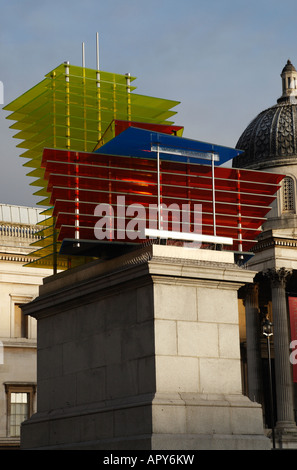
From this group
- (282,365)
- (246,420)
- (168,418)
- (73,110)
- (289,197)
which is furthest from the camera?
(289,197)

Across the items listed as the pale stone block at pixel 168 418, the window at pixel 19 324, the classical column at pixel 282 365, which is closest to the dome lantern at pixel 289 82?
the classical column at pixel 282 365

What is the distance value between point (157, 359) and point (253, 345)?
1651 inches

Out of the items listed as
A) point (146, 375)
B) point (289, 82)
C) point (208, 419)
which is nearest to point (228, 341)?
point (208, 419)

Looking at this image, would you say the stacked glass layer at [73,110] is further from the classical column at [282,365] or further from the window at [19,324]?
the window at [19,324]

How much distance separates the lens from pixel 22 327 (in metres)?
61.8

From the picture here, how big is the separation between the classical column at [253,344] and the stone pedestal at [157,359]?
38.3 metres

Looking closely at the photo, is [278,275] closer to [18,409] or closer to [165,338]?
[18,409]

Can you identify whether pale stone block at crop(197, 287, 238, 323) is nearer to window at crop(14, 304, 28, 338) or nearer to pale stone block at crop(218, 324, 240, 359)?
pale stone block at crop(218, 324, 240, 359)

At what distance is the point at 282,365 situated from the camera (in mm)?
57688

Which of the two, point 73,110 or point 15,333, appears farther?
point 15,333

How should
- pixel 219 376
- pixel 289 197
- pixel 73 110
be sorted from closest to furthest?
pixel 219 376
pixel 73 110
pixel 289 197

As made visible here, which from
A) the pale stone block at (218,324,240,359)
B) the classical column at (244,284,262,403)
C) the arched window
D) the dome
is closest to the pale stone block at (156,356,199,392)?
the pale stone block at (218,324,240,359)

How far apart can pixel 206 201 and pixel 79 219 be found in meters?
3.20
